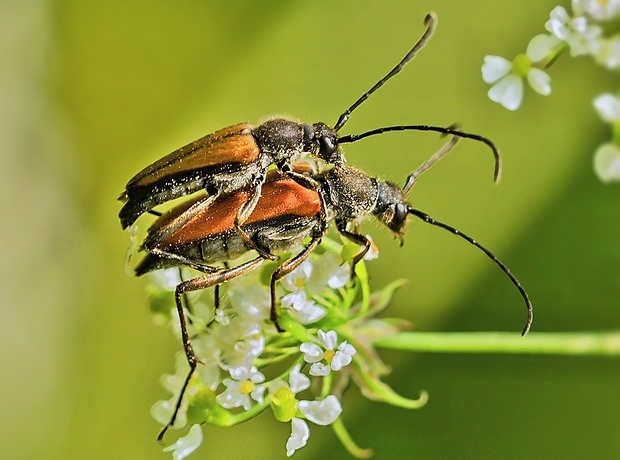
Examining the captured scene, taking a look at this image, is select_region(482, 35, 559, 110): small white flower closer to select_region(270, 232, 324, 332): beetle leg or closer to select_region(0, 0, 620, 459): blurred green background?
select_region(270, 232, 324, 332): beetle leg

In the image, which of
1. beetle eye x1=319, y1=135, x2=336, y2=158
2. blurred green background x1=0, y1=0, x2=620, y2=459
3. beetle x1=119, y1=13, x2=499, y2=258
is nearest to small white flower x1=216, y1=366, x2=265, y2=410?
beetle x1=119, y1=13, x2=499, y2=258

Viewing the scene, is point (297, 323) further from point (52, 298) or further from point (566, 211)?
point (52, 298)

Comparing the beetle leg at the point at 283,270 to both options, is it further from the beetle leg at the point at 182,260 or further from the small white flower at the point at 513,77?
the small white flower at the point at 513,77

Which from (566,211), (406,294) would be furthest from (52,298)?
(566,211)

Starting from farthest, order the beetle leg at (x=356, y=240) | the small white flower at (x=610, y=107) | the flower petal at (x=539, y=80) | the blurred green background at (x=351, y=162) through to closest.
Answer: the blurred green background at (x=351, y=162) < the beetle leg at (x=356, y=240) < the flower petal at (x=539, y=80) < the small white flower at (x=610, y=107)

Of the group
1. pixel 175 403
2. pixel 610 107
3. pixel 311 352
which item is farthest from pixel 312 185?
pixel 610 107

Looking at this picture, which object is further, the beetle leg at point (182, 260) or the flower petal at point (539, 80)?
the beetle leg at point (182, 260)

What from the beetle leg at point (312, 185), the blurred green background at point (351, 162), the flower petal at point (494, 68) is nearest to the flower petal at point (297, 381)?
the beetle leg at point (312, 185)
